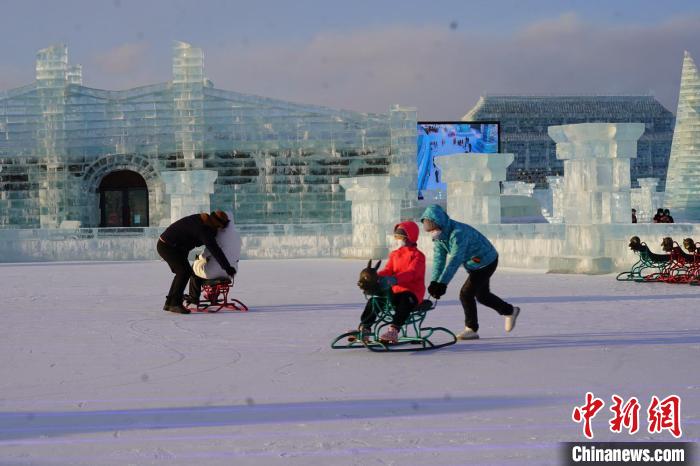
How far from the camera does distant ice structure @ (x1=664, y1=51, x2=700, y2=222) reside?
109ft

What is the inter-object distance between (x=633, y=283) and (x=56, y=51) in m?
24.2

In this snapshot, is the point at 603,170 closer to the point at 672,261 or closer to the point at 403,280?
the point at 672,261

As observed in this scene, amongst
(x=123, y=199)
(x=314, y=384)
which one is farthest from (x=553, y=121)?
(x=314, y=384)

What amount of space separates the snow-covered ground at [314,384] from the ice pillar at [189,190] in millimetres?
12421

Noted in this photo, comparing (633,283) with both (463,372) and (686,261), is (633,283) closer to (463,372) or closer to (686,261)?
(686,261)

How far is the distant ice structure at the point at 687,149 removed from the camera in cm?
3325

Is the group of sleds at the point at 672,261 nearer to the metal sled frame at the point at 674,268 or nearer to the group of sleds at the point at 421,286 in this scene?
the metal sled frame at the point at 674,268

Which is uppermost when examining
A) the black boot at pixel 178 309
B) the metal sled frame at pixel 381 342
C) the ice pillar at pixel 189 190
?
the ice pillar at pixel 189 190

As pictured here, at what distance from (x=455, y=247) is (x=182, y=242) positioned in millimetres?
4039

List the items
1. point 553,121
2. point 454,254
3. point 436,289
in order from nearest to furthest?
point 436,289
point 454,254
point 553,121

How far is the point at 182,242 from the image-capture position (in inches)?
435

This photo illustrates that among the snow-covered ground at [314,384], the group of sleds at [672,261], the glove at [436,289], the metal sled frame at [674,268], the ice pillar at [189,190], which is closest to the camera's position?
the snow-covered ground at [314,384]

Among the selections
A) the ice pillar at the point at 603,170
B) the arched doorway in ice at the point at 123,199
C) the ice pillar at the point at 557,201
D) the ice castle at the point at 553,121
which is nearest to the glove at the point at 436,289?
the ice pillar at the point at 603,170

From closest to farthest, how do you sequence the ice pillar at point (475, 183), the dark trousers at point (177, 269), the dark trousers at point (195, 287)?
the dark trousers at point (177, 269) < the dark trousers at point (195, 287) < the ice pillar at point (475, 183)
